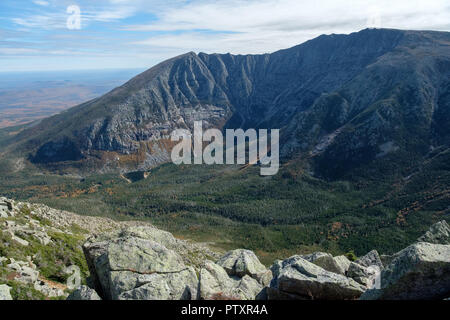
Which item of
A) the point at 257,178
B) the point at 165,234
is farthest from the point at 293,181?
the point at 165,234

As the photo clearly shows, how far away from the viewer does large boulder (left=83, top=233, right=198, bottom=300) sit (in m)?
21.2

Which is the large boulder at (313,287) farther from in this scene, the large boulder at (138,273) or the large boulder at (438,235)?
the large boulder at (438,235)

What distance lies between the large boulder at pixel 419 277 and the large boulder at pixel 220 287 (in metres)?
9.01

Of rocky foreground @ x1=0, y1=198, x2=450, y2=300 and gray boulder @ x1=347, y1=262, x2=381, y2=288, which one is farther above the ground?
rocky foreground @ x1=0, y1=198, x2=450, y2=300

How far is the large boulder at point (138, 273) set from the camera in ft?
69.4

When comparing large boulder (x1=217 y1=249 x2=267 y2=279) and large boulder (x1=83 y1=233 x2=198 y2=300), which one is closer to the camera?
large boulder (x1=83 y1=233 x2=198 y2=300)

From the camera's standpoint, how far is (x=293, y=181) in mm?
173000

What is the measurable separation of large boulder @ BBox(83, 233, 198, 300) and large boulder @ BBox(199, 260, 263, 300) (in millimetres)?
1183

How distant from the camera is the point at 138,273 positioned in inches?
902

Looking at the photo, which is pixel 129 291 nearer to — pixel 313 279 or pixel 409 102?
pixel 313 279

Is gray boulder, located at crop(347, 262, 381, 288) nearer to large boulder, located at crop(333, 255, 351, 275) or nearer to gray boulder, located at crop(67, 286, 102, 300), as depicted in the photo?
large boulder, located at crop(333, 255, 351, 275)

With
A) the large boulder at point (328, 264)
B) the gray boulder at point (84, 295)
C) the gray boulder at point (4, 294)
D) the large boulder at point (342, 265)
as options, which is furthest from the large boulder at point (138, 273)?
the large boulder at point (342, 265)

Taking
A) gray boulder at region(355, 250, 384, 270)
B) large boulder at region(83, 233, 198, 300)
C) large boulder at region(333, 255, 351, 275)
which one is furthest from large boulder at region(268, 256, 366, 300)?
gray boulder at region(355, 250, 384, 270)
